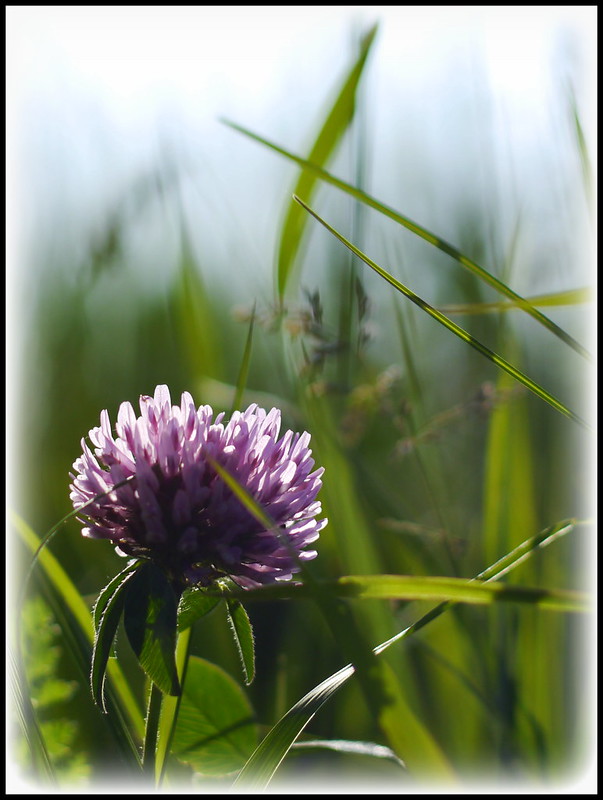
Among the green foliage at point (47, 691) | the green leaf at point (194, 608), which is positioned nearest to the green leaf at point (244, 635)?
the green leaf at point (194, 608)

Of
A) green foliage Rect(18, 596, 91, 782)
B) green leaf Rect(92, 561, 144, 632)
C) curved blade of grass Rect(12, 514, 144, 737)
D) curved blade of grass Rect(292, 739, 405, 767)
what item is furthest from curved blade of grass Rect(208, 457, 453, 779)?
green foliage Rect(18, 596, 91, 782)

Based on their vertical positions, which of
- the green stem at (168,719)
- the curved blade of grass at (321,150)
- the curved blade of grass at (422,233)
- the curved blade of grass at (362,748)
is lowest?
the curved blade of grass at (362,748)

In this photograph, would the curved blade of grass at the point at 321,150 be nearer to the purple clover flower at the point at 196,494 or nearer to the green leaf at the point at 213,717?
the purple clover flower at the point at 196,494

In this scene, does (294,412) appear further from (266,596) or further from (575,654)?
(266,596)

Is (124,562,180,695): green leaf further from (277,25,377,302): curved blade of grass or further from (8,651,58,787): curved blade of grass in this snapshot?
(277,25,377,302): curved blade of grass

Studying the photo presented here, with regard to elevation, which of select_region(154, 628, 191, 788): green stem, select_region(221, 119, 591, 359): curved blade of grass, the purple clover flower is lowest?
select_region(154, 628, 191, 788): green stem

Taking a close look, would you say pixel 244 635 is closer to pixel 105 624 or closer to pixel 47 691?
pixel 105 624

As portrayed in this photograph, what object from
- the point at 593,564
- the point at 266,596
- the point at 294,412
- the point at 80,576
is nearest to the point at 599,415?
the point at 593,564
